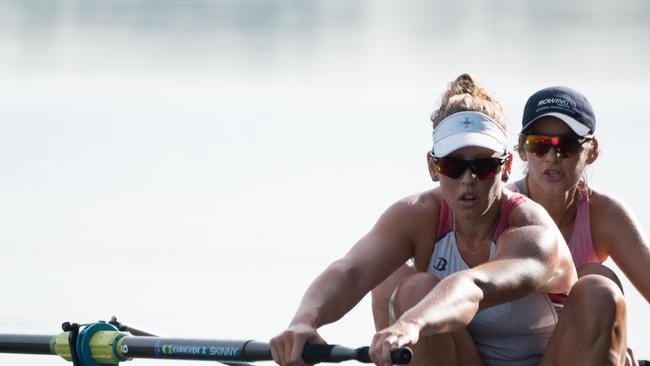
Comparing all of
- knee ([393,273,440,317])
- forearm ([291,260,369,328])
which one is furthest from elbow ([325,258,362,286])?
knee ([393,273,440,317])

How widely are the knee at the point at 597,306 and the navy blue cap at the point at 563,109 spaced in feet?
2.77

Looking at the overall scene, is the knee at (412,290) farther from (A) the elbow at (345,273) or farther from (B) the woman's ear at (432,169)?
(B) the woman's ear at (432,169)

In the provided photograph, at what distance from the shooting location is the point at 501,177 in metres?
3.24

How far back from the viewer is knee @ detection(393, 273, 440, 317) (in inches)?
124

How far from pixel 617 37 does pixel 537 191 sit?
2.72 m

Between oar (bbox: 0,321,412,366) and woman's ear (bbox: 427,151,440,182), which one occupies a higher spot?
woman's ear (bbox: 427,151,440,182)

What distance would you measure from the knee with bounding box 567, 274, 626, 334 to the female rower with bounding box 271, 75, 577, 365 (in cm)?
10

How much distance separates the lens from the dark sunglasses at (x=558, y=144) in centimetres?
385

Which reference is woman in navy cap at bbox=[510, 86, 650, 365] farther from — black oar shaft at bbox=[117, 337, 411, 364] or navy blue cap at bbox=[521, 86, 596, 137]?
black oar shaft at bbox=[117, 337, 411, 364]

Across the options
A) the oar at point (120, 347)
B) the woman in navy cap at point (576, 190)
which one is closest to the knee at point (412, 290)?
the oar at point (120, 347)

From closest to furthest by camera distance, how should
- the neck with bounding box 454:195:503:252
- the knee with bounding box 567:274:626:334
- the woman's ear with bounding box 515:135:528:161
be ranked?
the knee with bounding box 567:274:626:334 < the neck with bounding box 454:195:503:252 < the woman's ear with bounding box 515:135:528:161

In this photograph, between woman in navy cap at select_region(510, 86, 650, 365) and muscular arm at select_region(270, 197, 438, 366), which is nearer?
muscular arm at select_region(270, 197, 438, 366)

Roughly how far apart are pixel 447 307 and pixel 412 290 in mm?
350

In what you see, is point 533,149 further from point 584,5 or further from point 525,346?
point 584,5
